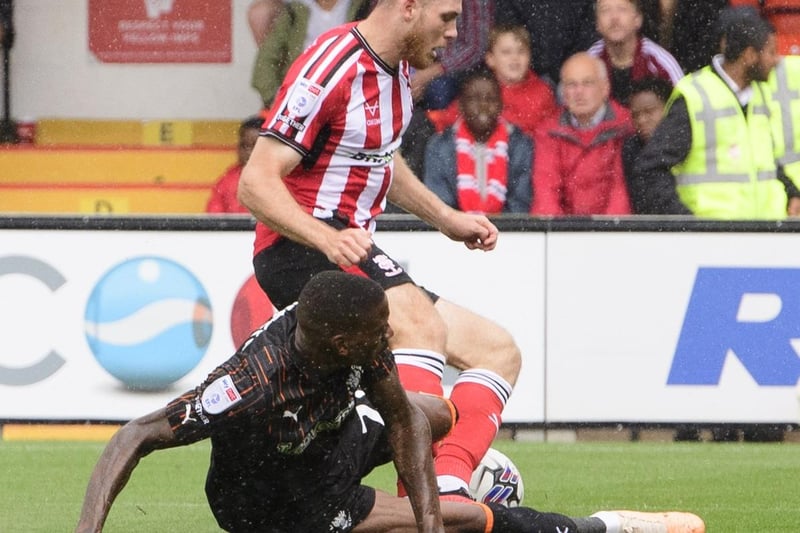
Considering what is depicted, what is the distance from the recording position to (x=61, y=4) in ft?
37.6

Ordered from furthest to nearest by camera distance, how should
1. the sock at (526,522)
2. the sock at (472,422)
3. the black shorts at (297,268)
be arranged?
the sock at (472,422)
the black shorts at (297,268)
the sock at (526,522)

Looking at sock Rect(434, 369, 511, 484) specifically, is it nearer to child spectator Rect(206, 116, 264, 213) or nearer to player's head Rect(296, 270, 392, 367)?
player's head Rect(296, 270, 392, 367)

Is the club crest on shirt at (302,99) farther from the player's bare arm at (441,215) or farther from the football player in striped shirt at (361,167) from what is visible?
the player's bare arm at (441,215)

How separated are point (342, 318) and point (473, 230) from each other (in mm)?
1319

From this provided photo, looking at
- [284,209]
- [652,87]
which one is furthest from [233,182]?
[284,209]

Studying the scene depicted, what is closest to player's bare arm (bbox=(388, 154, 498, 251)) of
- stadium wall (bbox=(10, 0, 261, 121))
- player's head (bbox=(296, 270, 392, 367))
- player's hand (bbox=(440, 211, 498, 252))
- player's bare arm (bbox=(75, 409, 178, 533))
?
player's hand (bbox=(440, 211, 498, 252))

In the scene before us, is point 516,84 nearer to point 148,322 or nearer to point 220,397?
point 148,322

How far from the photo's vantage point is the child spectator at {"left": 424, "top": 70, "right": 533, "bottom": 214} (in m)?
9.15

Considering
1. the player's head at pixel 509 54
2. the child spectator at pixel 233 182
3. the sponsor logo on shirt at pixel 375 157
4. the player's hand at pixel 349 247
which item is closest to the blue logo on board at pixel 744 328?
the player's head at pixel 509 54

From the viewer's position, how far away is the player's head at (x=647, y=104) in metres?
9.31

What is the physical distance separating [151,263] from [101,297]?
315 millimetres

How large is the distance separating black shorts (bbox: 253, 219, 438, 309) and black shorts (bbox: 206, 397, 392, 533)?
22.0 inches

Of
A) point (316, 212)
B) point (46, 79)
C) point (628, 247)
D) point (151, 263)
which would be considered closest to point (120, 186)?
point (46, 79)

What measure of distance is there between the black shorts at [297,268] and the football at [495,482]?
2.52 feet
